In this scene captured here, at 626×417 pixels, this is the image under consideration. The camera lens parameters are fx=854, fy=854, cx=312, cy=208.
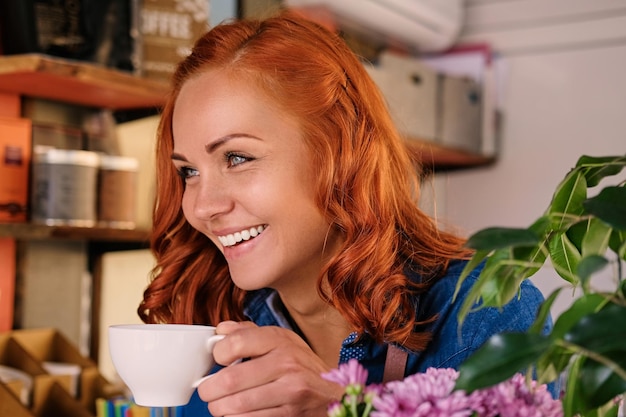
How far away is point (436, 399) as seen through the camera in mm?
487

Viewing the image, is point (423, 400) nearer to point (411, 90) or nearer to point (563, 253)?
point (563, 253)

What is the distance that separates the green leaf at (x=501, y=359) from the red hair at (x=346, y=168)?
648mm

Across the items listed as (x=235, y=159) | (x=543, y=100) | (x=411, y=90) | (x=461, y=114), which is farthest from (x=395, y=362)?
(x=543, y=100)

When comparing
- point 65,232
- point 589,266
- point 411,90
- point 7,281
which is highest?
point 411,90

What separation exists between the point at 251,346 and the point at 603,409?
0.35 metres

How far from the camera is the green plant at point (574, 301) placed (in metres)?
0.44

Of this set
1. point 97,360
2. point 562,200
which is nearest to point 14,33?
point 97,360

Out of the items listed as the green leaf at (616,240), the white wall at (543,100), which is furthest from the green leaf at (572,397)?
the white wall at (543,100)

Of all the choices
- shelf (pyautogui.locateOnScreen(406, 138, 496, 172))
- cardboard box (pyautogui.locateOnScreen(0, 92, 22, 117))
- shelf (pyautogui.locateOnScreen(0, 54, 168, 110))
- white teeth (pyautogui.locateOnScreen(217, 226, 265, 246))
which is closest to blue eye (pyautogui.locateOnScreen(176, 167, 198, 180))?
white teeth (pyautogui.locateOnScreen(217, 226, 265, 246))

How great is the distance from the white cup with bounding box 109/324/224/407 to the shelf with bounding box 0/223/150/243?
29.4 inches

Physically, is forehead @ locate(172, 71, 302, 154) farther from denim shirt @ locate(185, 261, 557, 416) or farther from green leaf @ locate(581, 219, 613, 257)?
green leaf @ locate(581, 219, 613, 257)

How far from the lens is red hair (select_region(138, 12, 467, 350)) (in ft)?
3.67

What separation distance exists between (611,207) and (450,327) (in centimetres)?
66

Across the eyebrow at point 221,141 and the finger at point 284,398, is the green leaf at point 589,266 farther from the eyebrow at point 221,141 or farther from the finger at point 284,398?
the eyebrow at point 221,141
